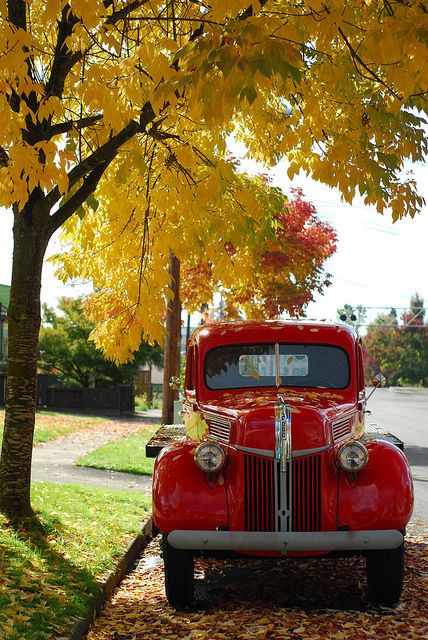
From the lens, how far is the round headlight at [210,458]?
6.39 meters

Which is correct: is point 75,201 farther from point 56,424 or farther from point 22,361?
point 56,424

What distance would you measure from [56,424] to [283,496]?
56.1ft

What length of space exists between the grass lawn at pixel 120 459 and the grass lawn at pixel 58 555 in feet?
11.5

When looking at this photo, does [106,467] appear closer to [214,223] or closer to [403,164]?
[214,223]

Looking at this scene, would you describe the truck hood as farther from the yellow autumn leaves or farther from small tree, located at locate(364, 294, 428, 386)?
small tree, located at locate(364, 294, 428, 386)

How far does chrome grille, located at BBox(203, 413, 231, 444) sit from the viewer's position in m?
6.79

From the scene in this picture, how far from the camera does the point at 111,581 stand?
6941 millimetres

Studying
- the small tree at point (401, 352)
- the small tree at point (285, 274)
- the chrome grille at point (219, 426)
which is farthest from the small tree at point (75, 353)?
the small tree at point (401, 352)

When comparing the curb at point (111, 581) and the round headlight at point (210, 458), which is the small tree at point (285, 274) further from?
the round headlight at point (210, 458)

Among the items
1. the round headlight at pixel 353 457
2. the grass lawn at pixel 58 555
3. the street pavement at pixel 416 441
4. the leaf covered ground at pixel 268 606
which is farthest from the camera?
the street pavement at pixel 416 441

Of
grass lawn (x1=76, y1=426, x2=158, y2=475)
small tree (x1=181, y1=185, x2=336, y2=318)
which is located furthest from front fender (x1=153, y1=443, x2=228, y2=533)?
small tree (x1=181, y1=185, x2=336, y2=318)

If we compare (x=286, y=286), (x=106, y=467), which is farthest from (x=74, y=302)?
(x=106, y=467)

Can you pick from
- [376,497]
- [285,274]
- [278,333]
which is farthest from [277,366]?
[285,274]

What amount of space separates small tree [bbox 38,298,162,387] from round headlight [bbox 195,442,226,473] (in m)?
23.9
